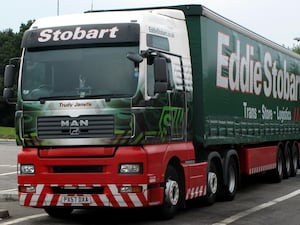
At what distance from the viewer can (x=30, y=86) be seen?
1015cm

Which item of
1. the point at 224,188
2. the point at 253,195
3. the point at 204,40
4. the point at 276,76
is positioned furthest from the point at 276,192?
the point at 204,40

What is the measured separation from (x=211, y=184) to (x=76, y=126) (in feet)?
12.2

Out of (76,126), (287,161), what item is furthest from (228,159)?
(287,161)

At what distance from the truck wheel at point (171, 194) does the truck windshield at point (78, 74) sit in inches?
65.8

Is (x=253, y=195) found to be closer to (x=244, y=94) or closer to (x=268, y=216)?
(x=244, y=94)

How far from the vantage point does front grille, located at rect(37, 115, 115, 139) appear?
9.73m

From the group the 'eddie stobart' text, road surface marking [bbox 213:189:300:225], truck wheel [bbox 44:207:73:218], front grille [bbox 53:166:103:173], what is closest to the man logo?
front grille [bbox 53:166:103:173]

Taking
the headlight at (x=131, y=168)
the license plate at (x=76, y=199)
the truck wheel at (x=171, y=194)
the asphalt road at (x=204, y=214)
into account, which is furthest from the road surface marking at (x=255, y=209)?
the license plate at (x=76, y=199)

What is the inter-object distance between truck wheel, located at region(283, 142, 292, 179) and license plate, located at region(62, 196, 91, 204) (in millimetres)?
9948

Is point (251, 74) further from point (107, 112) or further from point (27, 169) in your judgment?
point (27, 169)

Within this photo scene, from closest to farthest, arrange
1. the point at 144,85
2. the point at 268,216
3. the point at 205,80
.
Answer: the point at 144,85 < the point at 268,216 < the point at 205,80

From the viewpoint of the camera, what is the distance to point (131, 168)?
963 cm

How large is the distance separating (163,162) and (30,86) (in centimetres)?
240

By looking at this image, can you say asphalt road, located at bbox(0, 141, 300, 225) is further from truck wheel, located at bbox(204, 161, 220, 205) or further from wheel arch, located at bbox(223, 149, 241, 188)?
wheel arch, located at bbox(223, 149, 241, 188)
